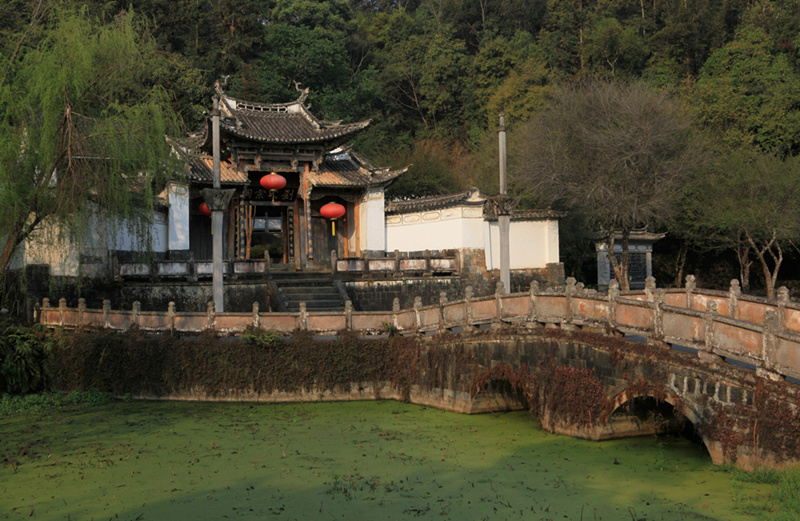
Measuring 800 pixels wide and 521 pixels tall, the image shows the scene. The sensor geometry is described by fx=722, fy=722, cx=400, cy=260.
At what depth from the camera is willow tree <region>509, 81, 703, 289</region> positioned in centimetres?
2312

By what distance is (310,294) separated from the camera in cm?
2073

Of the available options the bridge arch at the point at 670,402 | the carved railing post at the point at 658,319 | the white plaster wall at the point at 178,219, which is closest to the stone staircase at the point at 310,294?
the white plaster wall at the point at 178,219

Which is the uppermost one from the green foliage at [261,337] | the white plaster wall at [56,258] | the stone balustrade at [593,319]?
the white plaster wall at [56,258]

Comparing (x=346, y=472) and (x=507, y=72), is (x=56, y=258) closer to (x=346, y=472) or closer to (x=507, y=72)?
(x=346, y=472)

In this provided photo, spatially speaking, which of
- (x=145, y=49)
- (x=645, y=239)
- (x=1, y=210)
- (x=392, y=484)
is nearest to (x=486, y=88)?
(x=645, y=239)

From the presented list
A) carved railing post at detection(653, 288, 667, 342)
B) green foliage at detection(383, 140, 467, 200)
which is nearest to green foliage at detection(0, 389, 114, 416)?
carved railing post at detection(653, 288, 667, 342)

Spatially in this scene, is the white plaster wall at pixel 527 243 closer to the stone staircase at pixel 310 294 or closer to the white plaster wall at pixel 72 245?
the stone staircase at pixel 310 294

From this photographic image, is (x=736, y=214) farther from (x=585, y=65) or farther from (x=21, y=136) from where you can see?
(x=21, y=136)

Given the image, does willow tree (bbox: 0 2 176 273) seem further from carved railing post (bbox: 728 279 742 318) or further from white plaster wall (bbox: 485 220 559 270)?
white plaster wall (bbox: 485 220 559 270)

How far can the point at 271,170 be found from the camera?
25.6 metres

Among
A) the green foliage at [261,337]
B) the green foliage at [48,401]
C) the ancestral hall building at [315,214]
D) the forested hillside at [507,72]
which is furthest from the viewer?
the forested hillside at [507,72]

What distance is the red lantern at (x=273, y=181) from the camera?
24.7 metres

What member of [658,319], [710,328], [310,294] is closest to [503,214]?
[658,319]

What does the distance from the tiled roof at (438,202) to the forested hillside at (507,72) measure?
2.26m
